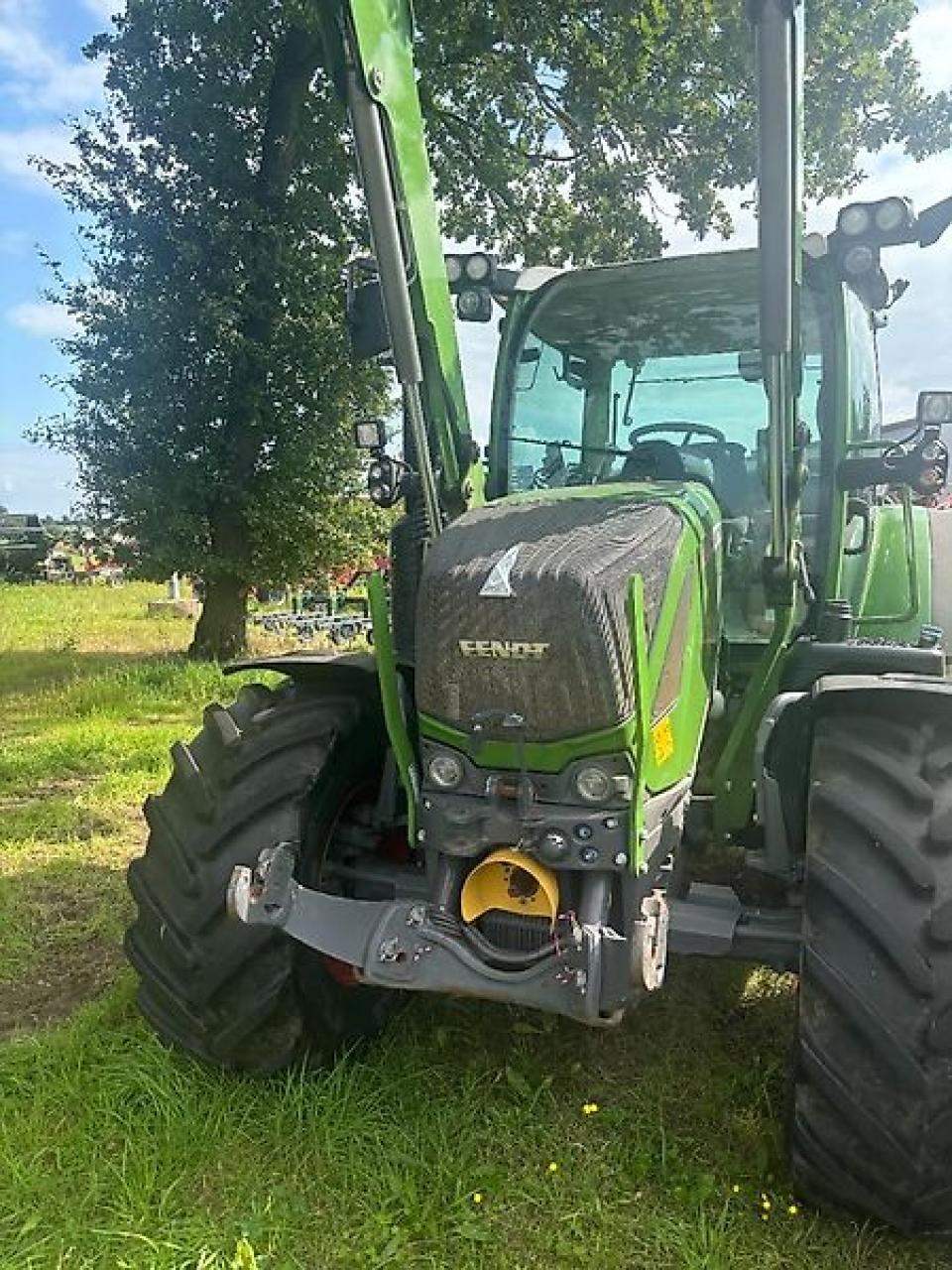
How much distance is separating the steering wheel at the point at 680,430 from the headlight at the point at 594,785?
5.58 ft

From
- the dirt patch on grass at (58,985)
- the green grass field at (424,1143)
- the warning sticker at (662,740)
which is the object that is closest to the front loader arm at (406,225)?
the warning sticker at (662,740)

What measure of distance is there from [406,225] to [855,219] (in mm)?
1262

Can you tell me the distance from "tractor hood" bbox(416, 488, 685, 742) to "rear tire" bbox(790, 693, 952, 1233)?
0.61 meters

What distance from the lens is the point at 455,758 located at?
2.53m

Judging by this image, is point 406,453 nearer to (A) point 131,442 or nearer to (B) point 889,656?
(B) point 889,656

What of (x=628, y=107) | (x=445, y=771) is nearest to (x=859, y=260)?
(x=445, y=771)

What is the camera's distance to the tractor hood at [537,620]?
2.35 meters

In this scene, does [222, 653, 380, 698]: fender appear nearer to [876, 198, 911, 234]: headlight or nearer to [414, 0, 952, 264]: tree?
[876, 198, 911, 234]: headlight

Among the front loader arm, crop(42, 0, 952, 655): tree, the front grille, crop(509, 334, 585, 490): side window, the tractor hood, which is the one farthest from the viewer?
crop(42, 0, 952, 655): tree

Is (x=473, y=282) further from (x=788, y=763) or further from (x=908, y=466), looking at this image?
(x=788, y=763)

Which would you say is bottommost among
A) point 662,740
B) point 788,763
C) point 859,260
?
point 788,763

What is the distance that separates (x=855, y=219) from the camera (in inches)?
126

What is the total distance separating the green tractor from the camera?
2.40m

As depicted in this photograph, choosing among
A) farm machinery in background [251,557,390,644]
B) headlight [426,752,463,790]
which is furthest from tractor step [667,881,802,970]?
farm machinery in background [251,557,390,644]
